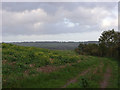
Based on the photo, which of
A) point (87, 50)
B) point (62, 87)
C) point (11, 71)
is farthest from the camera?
point (87, 50)

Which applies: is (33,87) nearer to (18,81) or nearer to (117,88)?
(18,81)

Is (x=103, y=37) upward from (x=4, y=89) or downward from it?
upward

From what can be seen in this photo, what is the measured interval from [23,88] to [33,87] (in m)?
0.95

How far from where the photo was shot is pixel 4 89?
39.6 ft

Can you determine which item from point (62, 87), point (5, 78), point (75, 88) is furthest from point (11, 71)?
point (75, 88)

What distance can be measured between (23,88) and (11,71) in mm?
4528

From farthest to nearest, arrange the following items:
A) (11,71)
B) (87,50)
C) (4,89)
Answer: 1. (87,50)
2. (11,71)
3. (4,89)

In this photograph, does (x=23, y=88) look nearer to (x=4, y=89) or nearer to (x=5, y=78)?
(x=4, y=89)

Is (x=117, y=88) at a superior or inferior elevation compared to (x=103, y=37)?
inferior

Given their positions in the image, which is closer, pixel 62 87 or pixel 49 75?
pixel 62 87

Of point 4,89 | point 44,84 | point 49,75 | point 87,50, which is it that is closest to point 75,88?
point 44,84

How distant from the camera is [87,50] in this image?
6431 cm

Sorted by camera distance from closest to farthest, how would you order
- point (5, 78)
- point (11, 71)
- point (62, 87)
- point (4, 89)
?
point (4, 89)
point (62, 87)
point (5, 78)
point (11, 71)

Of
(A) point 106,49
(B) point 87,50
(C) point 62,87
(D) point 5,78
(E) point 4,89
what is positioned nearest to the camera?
(E) point 4,89
